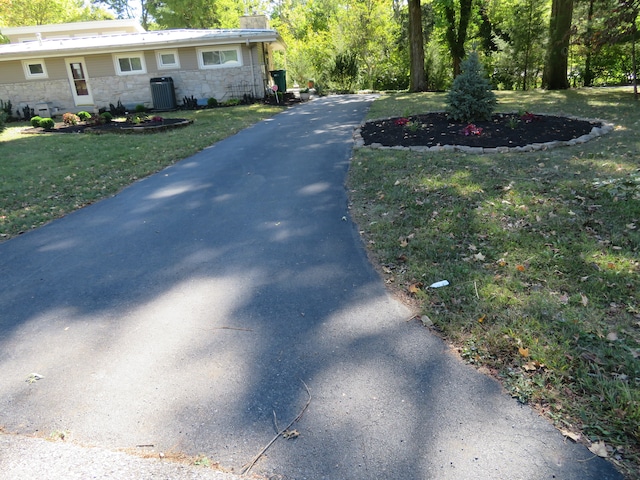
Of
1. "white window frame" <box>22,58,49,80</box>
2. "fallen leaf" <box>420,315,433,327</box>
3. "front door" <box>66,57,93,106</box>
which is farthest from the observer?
"front door" <box>66,57,93,106</box>

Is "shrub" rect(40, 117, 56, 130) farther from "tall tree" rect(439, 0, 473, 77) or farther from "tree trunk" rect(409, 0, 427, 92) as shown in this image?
"tall tree" rect(439, 0, 473, 77)

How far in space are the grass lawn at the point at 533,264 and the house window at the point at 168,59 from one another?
15252mm

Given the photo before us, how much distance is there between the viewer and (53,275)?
396cm

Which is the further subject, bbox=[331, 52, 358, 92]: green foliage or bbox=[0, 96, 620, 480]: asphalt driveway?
bbox=[331, 52, 358, 92]: green foliage

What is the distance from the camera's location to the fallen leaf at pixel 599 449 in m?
1.91

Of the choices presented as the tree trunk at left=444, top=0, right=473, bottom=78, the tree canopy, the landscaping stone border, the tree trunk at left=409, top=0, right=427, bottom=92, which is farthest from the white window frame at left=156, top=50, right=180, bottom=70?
the landscaping stone border

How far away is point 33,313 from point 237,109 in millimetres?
14189

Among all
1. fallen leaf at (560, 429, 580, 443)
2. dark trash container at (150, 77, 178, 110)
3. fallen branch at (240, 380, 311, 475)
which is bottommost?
fallen leaf at (560, 429, 580, 443)

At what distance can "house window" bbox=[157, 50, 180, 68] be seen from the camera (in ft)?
60.7

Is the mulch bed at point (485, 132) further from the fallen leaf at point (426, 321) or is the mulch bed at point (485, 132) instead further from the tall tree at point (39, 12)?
the tall tree at point (39, 12)

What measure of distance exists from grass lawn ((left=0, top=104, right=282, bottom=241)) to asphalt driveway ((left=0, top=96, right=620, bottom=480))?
1.11 meters

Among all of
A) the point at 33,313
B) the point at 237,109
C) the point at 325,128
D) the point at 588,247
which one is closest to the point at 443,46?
the point at 237,109

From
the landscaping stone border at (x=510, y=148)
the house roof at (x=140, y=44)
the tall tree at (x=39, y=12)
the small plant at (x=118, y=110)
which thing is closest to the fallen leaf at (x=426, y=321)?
the landscaping stone border at (x=510, y=148)

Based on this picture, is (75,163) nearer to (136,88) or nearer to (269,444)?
(269,444)
